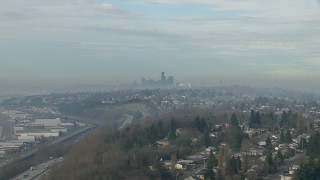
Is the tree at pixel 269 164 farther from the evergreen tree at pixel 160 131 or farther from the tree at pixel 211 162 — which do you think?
the evergreen tree at pixel 160 131

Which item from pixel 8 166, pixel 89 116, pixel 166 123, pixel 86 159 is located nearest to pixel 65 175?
pixel 86 159

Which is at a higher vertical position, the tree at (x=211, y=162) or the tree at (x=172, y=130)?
the tree at (x=172, y=130)

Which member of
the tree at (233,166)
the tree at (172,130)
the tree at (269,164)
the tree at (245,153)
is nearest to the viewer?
the tree at (233,166)

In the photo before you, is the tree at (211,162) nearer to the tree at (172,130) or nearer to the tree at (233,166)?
the tree at (233,166)

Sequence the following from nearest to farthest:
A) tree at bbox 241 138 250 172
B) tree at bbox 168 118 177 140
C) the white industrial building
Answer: tree at bbox 241 138 250 172 < tree at bbox 168 118 177 140 < the white industrial building

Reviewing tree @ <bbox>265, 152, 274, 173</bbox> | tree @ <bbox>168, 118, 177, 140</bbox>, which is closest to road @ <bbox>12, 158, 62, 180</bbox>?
tree @ <bbox>168, 118, 177, 140</bbox>

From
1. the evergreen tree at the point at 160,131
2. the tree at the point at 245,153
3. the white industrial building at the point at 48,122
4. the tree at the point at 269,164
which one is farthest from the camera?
the white industrial building at the point at 48,122

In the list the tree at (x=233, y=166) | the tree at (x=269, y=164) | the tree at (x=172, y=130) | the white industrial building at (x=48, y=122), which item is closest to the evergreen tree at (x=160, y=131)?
the tree at (x=172, y=130)

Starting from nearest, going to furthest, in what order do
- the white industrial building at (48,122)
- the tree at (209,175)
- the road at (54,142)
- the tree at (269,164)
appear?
the tree at (209,175) < the tree at (269,164) < the road at (54,142) < the white industrial building at (48,122)

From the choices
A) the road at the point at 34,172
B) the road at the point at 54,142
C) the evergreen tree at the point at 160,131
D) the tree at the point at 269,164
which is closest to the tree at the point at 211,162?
the tree at the point at 269,164

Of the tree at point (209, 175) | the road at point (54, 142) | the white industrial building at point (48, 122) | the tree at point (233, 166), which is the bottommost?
the road at point (54, 142)

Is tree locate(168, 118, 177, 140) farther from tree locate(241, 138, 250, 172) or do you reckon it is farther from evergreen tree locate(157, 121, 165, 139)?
tree locate(241, 138, 250, 172)

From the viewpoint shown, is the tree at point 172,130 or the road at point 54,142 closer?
the tree at point 172,130

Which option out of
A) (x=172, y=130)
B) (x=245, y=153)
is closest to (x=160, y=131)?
(x=172, y=130)
